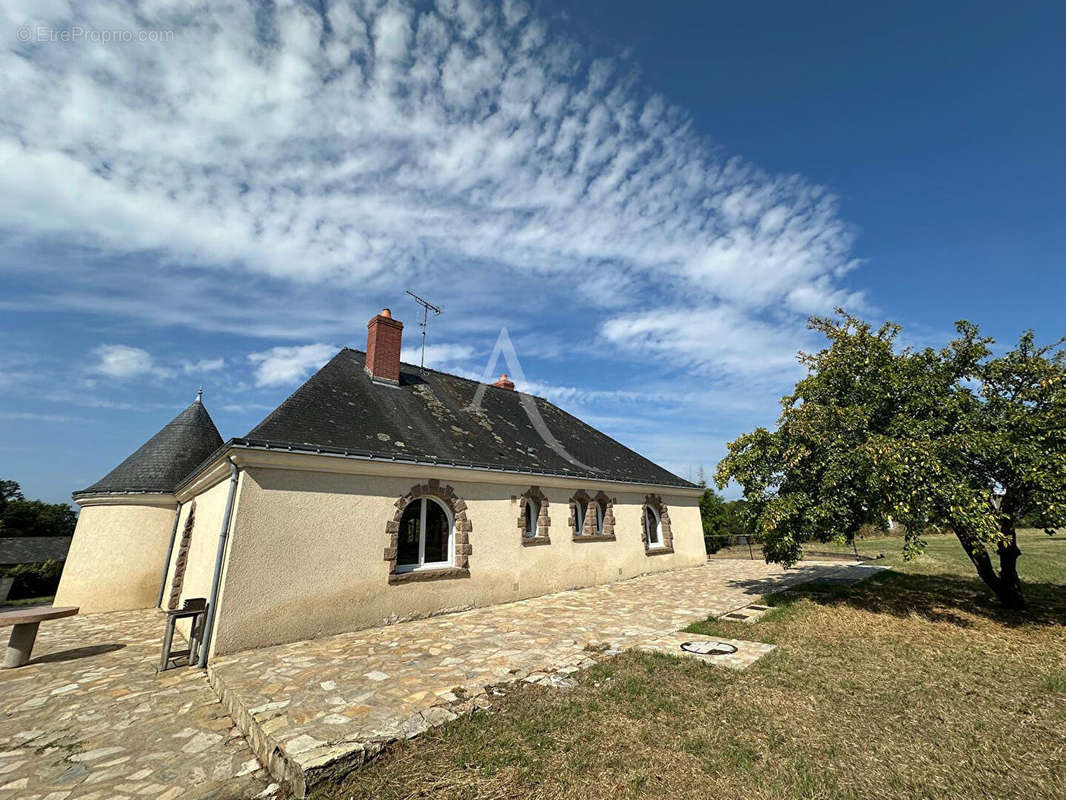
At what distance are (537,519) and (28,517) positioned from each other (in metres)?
47.5

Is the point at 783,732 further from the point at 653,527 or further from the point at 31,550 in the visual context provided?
the point at 31,550

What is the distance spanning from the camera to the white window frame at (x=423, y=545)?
868 centimetres

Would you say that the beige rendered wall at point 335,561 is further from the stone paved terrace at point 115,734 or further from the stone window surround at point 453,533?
the stone paved terrace at point 115,734

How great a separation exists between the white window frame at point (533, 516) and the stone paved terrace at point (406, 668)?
1.46 m

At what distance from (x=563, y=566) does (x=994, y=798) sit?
340 inches

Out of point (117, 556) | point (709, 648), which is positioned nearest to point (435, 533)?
point (709, 648)

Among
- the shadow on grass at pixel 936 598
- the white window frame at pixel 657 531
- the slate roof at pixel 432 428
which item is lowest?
the shadow on grass at pixel 936 598

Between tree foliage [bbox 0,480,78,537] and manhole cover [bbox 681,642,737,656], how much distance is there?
44.8 meters

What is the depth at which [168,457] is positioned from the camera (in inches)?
479

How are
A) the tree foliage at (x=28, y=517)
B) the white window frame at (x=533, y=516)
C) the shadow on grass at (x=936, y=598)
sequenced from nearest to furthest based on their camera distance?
the shadow on grass at (x=936, y=598) → the white window frame at (x=533, y=516) → the tree foliage at (x=28, y=517)

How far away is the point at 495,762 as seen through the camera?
11.3ft

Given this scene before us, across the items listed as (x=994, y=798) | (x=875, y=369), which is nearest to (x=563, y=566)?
(x=875, y=369)

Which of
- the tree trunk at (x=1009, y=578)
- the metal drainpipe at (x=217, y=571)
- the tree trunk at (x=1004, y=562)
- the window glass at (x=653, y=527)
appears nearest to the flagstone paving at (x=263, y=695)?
the metal drainpipe at (x=217, y=571)

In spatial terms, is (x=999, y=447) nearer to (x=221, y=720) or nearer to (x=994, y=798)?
(x=994, y=798)
